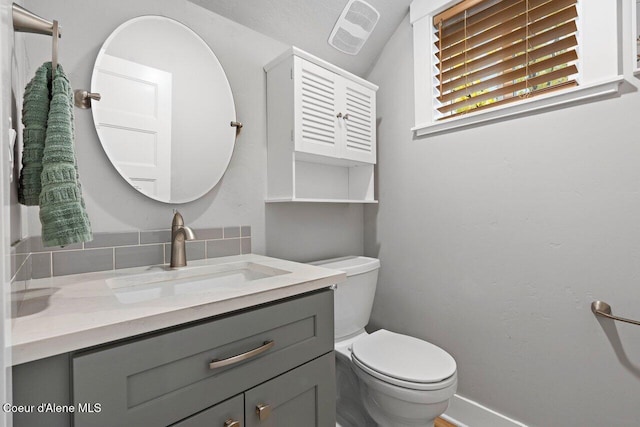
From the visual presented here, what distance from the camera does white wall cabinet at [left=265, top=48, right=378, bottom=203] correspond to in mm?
1376

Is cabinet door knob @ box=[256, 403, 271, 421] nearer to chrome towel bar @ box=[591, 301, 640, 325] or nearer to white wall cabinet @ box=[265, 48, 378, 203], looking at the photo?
white wall cabinet @ box=[265, 48, 378, 203]

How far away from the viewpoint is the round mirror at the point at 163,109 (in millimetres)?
1050

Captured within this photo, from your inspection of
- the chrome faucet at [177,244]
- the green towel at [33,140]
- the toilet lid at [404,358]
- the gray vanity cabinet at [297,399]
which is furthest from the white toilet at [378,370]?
the green towel at [33,140]

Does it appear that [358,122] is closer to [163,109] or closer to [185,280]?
[163,109]

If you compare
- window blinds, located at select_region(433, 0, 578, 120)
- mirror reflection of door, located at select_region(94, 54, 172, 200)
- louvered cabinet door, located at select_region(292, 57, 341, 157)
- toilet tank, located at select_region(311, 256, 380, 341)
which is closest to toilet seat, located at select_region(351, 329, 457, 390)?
toilet tank, located at select_region(311, 256, 380, 341)

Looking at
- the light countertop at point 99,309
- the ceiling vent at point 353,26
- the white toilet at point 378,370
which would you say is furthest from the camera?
the ceiling vent at point 353,26

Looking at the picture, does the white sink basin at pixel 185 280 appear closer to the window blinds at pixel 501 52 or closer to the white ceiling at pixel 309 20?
the white ceiling at pixel 309 20

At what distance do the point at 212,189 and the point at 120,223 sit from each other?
0.36 metres

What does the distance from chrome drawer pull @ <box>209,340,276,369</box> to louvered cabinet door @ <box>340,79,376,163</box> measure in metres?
1.06

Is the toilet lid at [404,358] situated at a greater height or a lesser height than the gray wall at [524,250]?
lesser

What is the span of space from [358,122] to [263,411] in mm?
1397

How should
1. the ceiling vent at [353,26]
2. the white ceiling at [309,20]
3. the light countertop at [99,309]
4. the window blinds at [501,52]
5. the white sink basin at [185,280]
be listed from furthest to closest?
1. the ceiling vent at [353,26]
2. the white ceiling at [309,20]
3. the window blinds at [501,52]
4. the white sink basin at [185,280]
5. the light countertop at [99,309]

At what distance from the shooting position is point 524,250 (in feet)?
4.29

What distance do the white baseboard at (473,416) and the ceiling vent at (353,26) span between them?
6.44 feet
